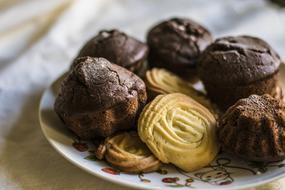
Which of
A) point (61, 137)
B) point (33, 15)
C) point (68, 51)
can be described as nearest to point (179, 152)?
point (61, 137)

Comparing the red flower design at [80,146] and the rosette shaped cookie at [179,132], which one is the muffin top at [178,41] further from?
the red flower design at [80,146]

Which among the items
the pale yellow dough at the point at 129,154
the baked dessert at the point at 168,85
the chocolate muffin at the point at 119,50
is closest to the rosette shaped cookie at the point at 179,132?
the pale yellow dough at the point at 129,154

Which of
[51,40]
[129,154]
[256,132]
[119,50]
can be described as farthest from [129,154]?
[51,40]

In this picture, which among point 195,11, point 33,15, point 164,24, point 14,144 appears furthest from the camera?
point 195,11

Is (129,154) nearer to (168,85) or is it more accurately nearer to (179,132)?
(179,132)

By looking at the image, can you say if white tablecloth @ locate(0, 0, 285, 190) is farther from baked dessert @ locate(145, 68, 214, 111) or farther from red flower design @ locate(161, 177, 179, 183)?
baked dessert @ locate(145, 68, 214, 111)

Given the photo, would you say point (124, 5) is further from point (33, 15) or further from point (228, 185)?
point (228, 185)
